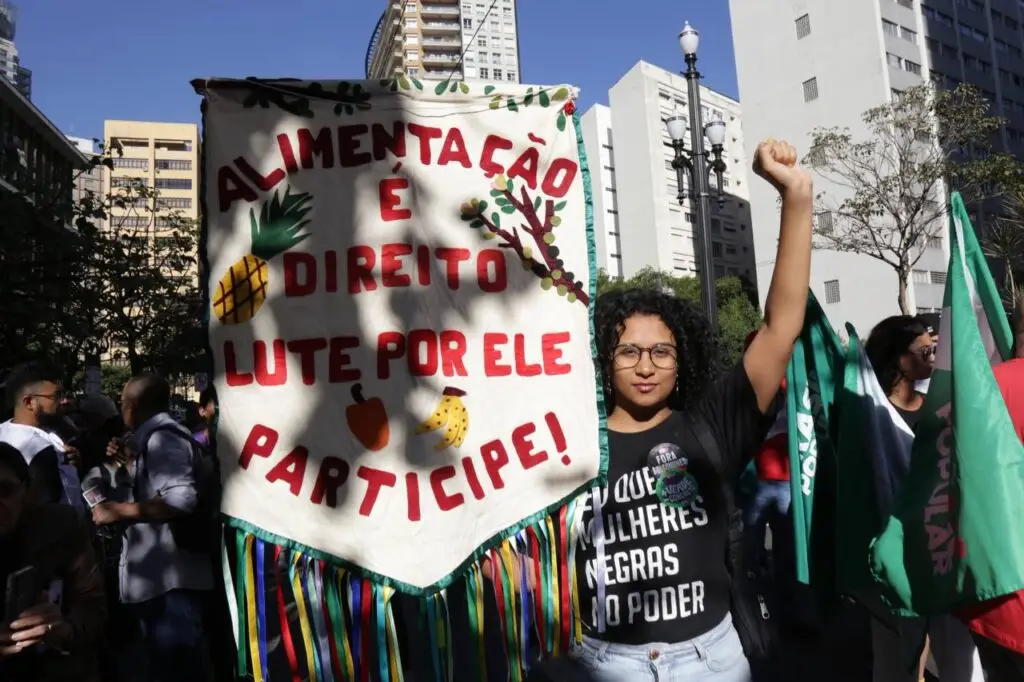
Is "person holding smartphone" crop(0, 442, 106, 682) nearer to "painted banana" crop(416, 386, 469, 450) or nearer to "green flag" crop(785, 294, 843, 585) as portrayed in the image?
"painted banana" crop(416, 386, 469, 450)

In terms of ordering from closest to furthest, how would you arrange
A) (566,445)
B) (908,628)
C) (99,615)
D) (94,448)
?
(566,445) < (99,615) < (908,628) < (94,448)

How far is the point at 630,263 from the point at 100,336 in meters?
51.1

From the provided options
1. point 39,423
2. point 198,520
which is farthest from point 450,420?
point 39,423

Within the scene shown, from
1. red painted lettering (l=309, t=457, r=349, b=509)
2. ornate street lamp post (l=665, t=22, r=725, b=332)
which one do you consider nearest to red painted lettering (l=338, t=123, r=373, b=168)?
red painted lettering (l=309, t=457, r=349, b=509)

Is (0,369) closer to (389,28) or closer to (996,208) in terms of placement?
(996,208)

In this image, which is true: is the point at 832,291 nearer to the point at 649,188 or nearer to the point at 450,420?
the point at 649,188

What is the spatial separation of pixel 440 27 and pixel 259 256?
91736mm

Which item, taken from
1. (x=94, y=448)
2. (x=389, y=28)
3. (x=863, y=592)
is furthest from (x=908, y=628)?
(x=389, y=28)

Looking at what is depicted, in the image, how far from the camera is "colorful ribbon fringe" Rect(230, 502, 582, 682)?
5.57 feet

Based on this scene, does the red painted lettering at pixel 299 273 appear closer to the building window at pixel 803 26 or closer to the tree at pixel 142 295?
the tree at pixel 142 295

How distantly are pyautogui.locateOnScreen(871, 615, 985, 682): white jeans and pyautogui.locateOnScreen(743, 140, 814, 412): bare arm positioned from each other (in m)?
1.44

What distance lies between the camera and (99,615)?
2348 millimetres

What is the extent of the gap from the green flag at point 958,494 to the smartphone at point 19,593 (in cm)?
212

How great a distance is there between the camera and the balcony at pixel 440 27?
8675 centimetres
